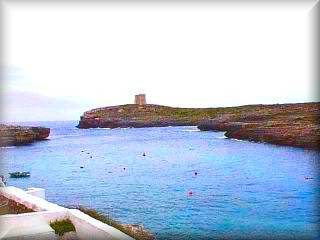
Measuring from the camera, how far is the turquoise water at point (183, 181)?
7613 mm

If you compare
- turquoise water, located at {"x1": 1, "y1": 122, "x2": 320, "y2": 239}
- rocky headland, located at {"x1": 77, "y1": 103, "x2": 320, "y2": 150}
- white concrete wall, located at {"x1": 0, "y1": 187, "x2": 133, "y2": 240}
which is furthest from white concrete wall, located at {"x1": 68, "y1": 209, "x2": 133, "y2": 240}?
Result: rocky headland, located at {"x1": 77, "y1": 103, "x2": 320, "y2": 150}

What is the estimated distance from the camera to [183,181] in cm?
1222

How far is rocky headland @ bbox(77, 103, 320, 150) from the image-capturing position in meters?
5.97

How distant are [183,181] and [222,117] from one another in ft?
13.0

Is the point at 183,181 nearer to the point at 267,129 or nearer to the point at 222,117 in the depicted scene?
the point at 267,129

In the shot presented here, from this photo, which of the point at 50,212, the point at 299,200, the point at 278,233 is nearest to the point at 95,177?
the point at 299,200

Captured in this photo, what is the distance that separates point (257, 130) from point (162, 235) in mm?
8188

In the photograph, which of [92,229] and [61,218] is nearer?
[92,229]

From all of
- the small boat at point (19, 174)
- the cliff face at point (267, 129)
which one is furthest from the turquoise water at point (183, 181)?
the cliff face at point (267, 129)

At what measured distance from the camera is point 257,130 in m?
14.6

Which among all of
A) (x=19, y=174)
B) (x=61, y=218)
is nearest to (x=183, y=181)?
(x=19, y=174)

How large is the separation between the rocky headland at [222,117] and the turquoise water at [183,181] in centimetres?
44

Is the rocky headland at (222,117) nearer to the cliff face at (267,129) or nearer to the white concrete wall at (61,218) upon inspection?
the cliff face at (267,129)

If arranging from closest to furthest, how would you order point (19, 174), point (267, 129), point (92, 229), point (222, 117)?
point (92, 229)
point (222, 117)
point (19, 174)
point (267, 129)
